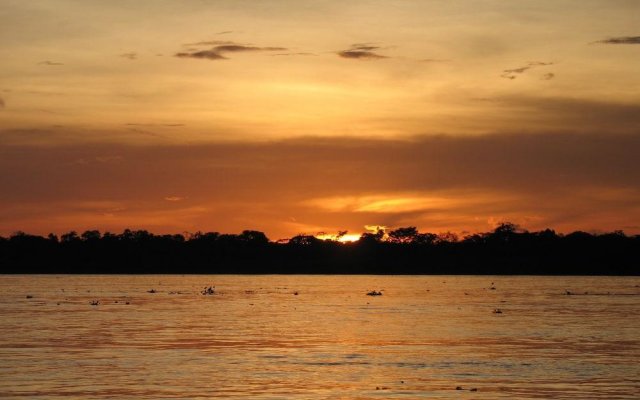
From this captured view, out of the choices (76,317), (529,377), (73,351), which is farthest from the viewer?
(76,317)

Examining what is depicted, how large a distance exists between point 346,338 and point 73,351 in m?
20.1

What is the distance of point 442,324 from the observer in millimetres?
87125

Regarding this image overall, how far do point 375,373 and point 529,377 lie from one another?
7539mm

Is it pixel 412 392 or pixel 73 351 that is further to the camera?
pixel 73 351

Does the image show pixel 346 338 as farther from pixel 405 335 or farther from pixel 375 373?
pixel 375 373

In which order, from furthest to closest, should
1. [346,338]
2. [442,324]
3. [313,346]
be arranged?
1. [442,324]
2. [346,338]
3. [313,346]

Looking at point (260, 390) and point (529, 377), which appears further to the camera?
point (529, 377)

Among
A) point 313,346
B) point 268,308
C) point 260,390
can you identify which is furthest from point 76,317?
point 260,390

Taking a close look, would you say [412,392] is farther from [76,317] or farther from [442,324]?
[76,317]

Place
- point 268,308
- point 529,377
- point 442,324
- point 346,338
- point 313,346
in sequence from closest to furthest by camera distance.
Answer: point 529,377 → point 313,346 → point 346,338 → point 442,324 → point 268,308

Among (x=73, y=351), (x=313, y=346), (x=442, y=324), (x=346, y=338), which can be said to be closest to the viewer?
(x=73, y=351)

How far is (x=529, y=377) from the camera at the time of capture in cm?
4766

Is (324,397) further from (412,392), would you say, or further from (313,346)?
(313,346)

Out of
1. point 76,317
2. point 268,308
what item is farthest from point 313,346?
point 268,308
